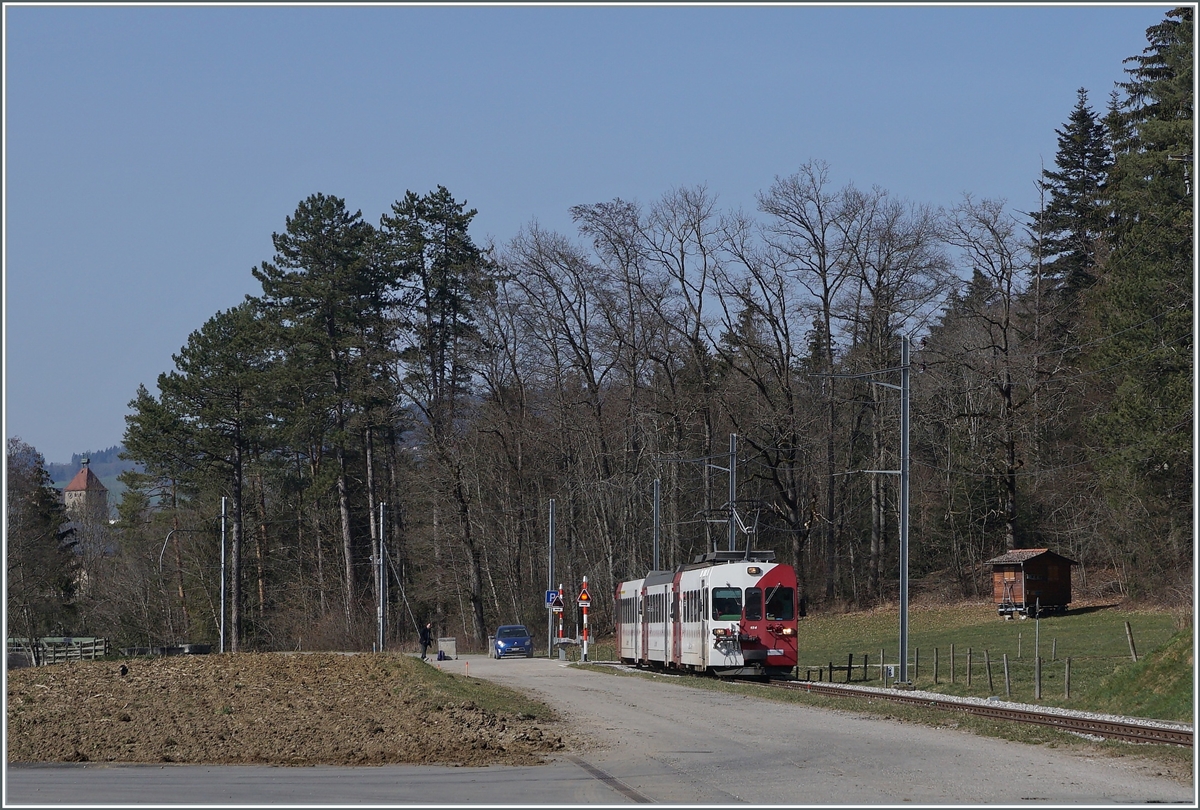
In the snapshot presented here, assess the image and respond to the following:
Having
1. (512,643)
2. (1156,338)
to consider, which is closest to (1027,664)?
(1156,338)

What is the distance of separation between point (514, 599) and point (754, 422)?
606 inches

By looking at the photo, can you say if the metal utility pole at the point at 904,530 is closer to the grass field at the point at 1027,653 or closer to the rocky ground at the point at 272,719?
the grass field at the point at 1027,653

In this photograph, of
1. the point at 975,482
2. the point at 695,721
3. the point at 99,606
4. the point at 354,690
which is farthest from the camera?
the point at 99,606

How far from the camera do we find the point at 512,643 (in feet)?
190

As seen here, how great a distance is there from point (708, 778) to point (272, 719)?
8.59 meters

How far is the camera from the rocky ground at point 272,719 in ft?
56.5

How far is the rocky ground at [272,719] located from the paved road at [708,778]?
977 millimetres

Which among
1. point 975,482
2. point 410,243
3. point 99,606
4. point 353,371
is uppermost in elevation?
point 410,243

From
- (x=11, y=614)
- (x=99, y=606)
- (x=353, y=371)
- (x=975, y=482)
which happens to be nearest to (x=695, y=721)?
(x=975, y=482)

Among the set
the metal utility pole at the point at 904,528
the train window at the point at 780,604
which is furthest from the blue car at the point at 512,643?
the metal utility pole at the point at 904,528

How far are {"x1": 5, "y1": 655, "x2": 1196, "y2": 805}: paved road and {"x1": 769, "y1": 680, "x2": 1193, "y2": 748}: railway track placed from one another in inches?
73.0

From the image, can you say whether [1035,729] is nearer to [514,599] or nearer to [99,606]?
[514,599]

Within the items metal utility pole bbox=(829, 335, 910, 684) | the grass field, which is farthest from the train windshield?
metal utility pole bbox=(829, 335, 910, 684)

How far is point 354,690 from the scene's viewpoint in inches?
1069
